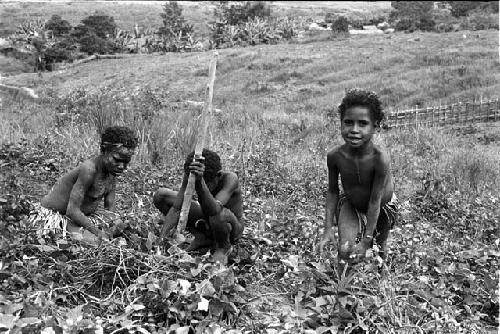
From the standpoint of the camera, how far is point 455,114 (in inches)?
476

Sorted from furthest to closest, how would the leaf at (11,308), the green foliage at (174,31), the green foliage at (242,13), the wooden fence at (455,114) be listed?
the green foliage at (242,13) → the green foliage at (174,31) → the wooden fence at (455,114) → the leaf at (11,308)

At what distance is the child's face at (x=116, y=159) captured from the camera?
3.77m

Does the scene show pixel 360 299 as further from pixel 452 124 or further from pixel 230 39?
pixel 230 39

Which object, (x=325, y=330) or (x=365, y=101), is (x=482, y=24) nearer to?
(x=365, y=101)

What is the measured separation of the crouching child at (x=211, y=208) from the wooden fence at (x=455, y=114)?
863 centimetres

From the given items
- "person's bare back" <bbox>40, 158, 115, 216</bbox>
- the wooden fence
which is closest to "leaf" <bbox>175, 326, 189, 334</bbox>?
"person's bare back" <bbox>40, 158, 115, 216</bbox>

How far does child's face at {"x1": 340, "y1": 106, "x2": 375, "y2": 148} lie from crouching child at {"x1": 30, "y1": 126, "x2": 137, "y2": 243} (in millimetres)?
1450

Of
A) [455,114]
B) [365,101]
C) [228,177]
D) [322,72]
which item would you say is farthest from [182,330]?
[322,72]

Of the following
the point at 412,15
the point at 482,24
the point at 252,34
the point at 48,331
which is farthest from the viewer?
the point at 412,15

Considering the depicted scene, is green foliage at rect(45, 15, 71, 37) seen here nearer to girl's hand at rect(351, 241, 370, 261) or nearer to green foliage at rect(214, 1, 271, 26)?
green foliage at rect(214, 1, 271, 26)

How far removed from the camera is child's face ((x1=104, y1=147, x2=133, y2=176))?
377 centimetres

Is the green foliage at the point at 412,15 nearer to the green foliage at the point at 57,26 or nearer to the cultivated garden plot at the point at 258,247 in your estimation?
the green foliage at the point at 57,26

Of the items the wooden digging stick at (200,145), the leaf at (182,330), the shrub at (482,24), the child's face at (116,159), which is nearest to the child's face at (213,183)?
the wooden digging stick at (200,145)

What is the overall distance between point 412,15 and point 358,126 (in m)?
42.6
